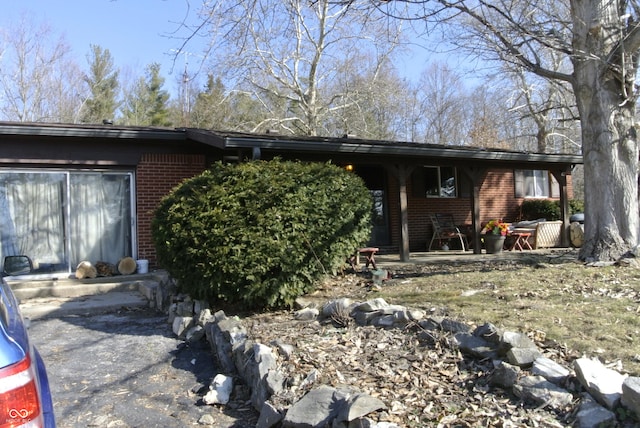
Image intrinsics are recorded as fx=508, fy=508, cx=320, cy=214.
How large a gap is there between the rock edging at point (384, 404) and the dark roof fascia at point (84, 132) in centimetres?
522

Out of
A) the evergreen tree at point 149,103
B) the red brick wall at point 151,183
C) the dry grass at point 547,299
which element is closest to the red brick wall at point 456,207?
the dry grass at point 547,299

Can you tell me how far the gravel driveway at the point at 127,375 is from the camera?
156 inches

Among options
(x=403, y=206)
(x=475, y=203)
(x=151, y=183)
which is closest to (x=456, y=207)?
(x=475, y=203)

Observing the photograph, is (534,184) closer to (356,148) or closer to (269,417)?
(356,148)

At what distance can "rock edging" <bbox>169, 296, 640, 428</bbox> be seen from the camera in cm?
321

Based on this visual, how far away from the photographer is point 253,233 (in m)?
5.91

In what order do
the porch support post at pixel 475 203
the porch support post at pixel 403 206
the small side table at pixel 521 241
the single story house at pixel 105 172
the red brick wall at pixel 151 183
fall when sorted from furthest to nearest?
the small side table at pixel 521 241
the porch support post at pixel 475 203
the porch support post at pixel 403 206
the red brick wall at pixel 151 183
the single story house at pixel 105 172

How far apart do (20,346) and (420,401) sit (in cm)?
268

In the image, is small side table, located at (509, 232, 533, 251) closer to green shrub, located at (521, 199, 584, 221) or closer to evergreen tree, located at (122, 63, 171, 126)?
green shrub, located at (521, 199, 584, 221)

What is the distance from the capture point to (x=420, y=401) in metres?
3.54

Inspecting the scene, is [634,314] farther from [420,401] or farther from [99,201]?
[99,201]

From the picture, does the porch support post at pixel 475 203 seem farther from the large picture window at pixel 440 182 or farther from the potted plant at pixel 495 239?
the large picture window at pixel 440 182

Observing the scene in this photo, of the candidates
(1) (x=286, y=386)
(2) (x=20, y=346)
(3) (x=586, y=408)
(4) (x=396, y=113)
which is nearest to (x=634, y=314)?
(3) (x=586, y=408)

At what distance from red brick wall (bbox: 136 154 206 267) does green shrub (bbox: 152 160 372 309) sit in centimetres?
318
